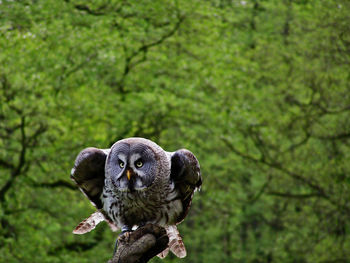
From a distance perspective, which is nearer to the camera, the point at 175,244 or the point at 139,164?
the point at 139,164

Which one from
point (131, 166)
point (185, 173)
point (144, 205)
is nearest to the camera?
Answer: point (131, 166)

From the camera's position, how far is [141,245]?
3.58 m

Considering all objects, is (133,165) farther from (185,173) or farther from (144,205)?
(185,173)

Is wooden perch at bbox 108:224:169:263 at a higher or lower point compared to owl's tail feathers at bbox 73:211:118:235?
higher

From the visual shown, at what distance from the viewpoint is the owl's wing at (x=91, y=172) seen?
14.5 ft

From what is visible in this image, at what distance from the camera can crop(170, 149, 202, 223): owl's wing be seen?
4.57 m

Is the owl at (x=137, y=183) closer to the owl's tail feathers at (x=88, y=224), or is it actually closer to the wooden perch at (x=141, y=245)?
the owl's tail feathers at (x=88, y=224)

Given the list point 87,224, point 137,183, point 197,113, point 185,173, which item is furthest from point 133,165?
point 197,113

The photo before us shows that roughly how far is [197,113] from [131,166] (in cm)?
662

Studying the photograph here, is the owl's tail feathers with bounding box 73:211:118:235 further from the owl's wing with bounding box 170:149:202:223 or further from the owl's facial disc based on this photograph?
the owl's wing with bounding box 170:149:202:223

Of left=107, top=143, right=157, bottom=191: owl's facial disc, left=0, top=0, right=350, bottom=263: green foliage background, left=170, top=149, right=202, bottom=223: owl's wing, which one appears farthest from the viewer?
left=0, top=0, right=350, bottom=263: green foliage background

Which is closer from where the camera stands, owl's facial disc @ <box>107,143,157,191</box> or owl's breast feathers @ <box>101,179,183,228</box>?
owl's facial disc @ <box>107,143,157,191</box>

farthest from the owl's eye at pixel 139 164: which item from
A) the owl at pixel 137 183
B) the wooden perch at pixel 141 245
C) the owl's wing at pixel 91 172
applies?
the wooden perch at pixel 141 245

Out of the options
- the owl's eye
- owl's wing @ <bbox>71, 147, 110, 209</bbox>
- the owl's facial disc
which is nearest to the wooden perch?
the owl's facial disc
